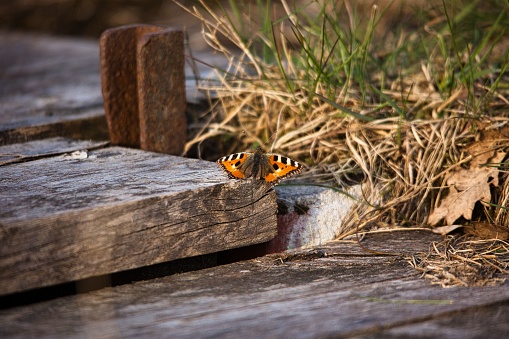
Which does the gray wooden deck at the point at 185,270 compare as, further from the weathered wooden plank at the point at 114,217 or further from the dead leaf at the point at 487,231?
the dead leaf at the point at 487,231

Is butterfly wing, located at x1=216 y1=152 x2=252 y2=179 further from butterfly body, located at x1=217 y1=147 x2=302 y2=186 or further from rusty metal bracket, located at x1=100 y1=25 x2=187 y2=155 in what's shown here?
rusty metal bracket, located at x1=100 y1=25 x2=187 y2=155

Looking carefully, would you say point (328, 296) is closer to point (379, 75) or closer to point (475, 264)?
point (475, 264)

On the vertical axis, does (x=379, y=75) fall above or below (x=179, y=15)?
below

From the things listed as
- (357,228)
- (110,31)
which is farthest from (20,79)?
(357,228)

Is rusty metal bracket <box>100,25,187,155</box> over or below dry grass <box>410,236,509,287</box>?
over

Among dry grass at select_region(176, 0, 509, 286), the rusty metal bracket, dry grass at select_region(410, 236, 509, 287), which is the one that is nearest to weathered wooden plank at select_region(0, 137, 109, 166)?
the rusty metal bracket

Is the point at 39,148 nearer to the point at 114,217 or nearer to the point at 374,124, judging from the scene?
the point at 114,217

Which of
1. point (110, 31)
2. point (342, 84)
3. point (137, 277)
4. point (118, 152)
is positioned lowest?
point (137, 277)
